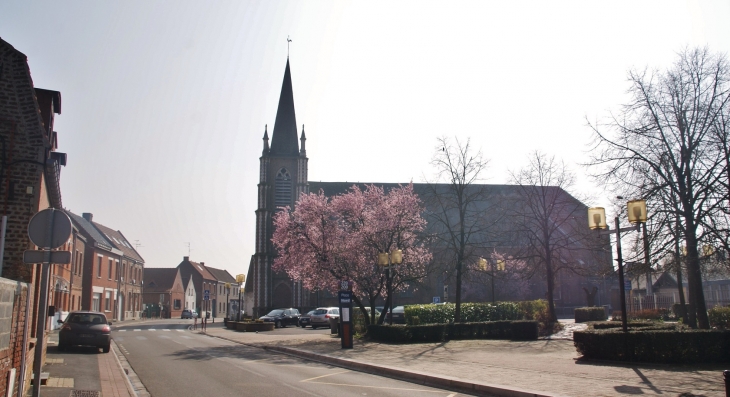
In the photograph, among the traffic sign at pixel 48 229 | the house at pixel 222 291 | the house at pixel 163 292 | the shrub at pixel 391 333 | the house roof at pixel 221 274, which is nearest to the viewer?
the traffic sign at pixel 48 229

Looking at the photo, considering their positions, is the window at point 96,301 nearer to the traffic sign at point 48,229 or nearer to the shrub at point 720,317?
the traffic sign at point 48,229

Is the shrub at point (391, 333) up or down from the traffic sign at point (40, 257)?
down

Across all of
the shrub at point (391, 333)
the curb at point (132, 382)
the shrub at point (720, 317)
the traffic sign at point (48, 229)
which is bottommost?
the curb at point (132, 382)

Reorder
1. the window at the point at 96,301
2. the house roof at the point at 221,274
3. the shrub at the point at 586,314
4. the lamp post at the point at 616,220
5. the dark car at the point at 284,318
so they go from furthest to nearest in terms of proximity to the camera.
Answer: the house roof at the point at 221,274, the window at the point at 96,301, the dark car at the point at 284,318, the shrub at the point at 586,314, the lamp post at the point at 616,220

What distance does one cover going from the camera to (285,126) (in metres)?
67.1

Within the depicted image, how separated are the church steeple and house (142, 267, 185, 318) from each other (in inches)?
1181

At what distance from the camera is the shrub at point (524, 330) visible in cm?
2539

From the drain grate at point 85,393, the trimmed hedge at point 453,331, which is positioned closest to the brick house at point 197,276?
the trimmed hedge at point 453,331

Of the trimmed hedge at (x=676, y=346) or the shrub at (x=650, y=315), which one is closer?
the trimmed hedge at (x=676, y=346)

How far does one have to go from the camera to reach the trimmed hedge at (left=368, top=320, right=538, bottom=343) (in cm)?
2420

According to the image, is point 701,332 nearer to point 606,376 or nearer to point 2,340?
point 606,376

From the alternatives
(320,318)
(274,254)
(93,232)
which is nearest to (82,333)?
(320,318)

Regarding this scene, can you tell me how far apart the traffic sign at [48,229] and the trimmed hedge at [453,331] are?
1753 cm

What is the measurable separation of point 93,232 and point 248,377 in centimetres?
4686
